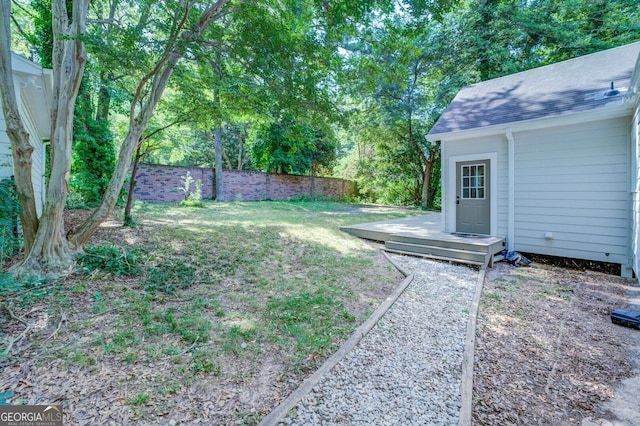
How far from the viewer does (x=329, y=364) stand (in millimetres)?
2283

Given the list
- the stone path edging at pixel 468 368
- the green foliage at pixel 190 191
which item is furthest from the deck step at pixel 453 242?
the green foliage at pixel 190 191

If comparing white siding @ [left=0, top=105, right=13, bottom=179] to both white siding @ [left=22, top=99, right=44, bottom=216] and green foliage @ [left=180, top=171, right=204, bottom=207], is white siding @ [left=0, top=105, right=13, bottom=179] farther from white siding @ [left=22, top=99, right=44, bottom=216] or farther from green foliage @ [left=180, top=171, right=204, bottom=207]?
green foliage @ [left=180, top=171, right=204, bottom=207]

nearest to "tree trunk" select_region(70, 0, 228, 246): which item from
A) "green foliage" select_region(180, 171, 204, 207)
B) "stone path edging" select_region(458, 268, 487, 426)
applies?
"stone path edging" select_region(458, 268, 487, 426)

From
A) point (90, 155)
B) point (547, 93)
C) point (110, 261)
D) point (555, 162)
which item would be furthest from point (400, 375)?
point (90, 155)

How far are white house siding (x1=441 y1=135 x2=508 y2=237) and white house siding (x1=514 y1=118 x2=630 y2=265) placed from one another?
0.22 metres

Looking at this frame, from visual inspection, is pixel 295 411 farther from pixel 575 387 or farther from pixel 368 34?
pixel 368 34

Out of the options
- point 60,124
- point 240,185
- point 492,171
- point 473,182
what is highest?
point 60,124

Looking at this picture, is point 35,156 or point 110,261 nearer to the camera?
point 110,261

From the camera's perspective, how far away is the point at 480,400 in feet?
6.55

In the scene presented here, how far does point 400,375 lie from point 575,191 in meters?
4.91

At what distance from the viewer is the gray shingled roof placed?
16.7 feet

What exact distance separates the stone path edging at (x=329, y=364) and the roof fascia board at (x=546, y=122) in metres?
3.88

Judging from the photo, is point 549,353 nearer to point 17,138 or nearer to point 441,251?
point 441,251

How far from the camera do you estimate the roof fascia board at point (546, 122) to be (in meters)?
4.42
